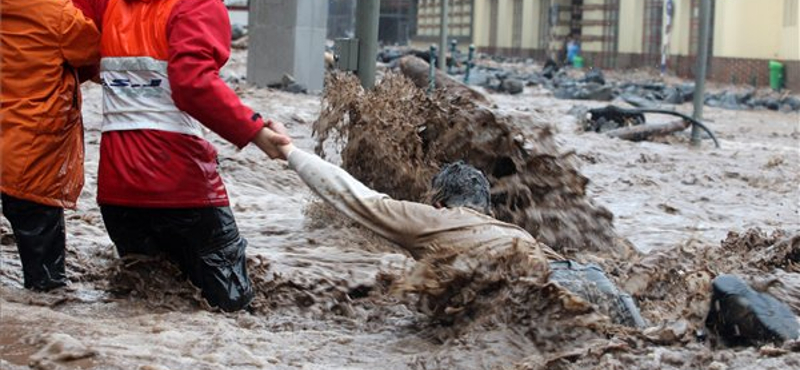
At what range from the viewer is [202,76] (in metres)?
4.25

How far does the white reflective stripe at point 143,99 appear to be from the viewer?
4.43 m

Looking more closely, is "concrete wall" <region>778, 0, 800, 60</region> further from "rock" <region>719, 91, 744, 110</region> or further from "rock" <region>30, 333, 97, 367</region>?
"rock" <region>30, 333, 97, 367</region>

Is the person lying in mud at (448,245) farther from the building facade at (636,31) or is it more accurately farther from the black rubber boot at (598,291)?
the building facade at (636,31)

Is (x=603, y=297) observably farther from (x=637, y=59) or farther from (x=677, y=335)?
(x=637, y=59)

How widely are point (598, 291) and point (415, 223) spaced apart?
69cm

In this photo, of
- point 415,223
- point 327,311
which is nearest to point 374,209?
point 415,223

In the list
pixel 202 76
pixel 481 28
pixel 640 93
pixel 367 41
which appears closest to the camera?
pixel 202 76

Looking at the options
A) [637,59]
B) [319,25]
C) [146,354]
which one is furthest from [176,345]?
[637,59]

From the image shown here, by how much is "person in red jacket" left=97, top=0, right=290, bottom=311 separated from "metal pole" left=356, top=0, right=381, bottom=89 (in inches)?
129

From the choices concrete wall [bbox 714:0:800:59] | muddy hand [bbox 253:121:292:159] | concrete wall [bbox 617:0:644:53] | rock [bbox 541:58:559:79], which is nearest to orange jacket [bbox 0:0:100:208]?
muddy hand [bbox 253:121:292:159]

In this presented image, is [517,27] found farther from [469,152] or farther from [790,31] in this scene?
[469,152]

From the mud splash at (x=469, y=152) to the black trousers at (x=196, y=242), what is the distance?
2.17m

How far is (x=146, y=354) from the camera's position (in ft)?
12.1

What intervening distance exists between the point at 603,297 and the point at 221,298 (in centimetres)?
137
